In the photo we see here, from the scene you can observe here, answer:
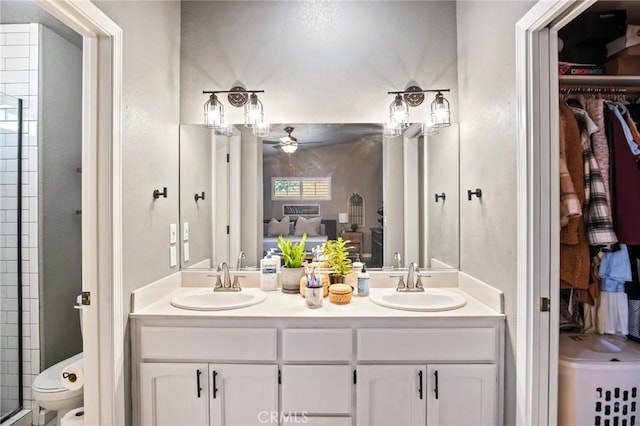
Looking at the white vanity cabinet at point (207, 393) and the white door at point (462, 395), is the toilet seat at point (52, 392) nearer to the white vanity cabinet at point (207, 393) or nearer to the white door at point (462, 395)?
the white vanity cabinet at point (207, 393)

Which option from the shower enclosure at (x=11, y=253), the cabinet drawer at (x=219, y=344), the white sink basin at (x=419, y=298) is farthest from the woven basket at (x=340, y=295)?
the shower enclosure at (x=11, y=253)

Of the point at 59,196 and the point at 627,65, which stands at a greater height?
the point at 627,65

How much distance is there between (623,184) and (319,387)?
1.61 m

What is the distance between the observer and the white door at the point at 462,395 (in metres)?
1.54

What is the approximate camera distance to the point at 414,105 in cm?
209

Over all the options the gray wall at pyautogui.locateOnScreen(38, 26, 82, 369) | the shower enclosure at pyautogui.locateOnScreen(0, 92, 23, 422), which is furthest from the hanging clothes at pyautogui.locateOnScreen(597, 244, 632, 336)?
the shower enclosure at pyautogui.locateOnScreen(0, 92, 23, 422)

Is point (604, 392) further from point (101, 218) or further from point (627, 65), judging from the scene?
point (101, 218)

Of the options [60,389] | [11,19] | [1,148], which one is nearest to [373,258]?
[60,389]

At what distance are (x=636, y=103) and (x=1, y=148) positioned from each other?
3467 mm

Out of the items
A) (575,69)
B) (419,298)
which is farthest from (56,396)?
(575,69)

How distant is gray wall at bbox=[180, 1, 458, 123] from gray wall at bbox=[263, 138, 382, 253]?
19 cm

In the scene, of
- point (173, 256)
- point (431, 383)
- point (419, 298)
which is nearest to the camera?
point (431, 383)

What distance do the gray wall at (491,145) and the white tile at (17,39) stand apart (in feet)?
8.70

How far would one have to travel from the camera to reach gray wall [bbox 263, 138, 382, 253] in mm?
2113
